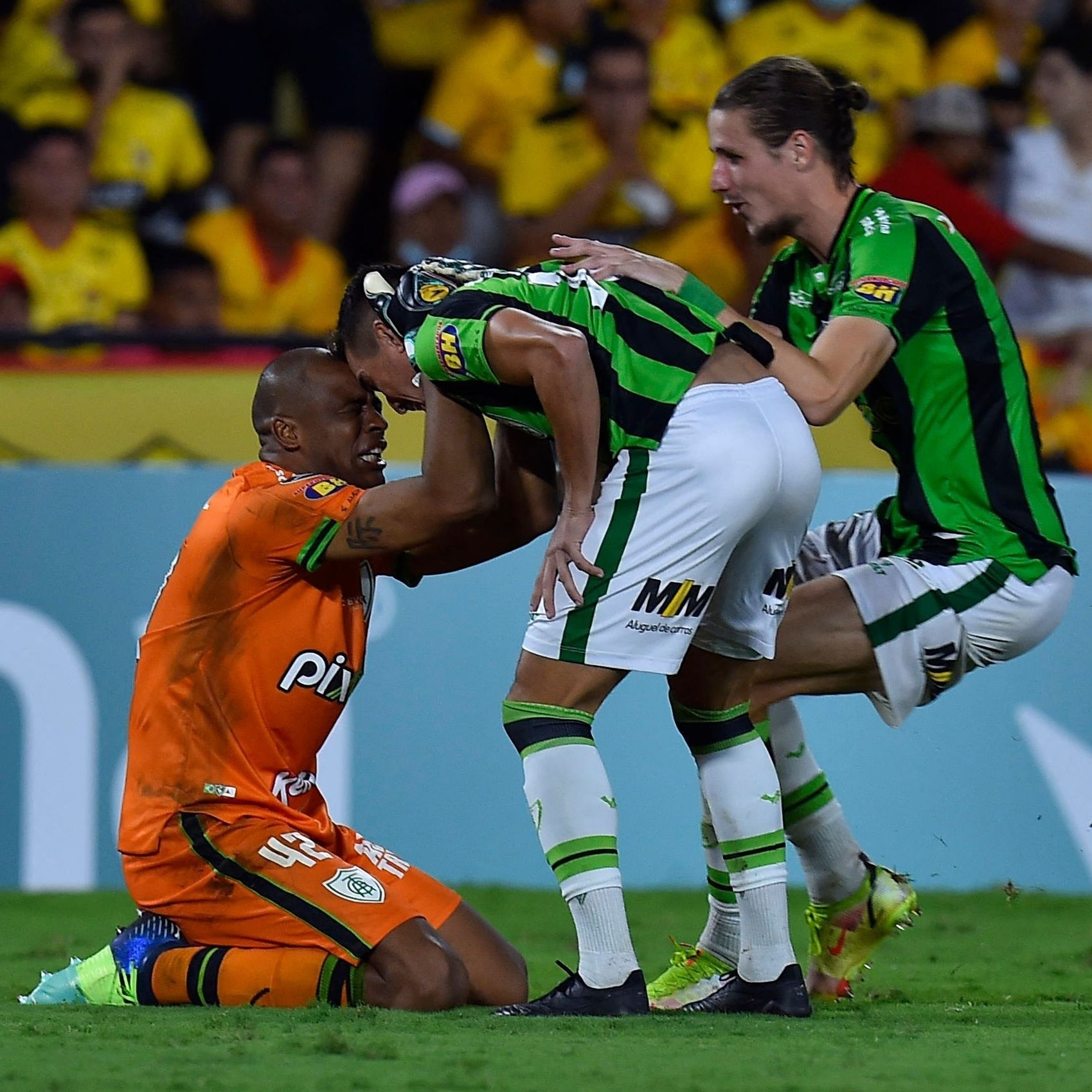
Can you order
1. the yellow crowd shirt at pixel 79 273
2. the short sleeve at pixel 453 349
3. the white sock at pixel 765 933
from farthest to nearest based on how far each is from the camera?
the yellow crowd shirt at pixel 79 273 < the white sock at pixel 765 933 < the short sleeve at pixel 453 349

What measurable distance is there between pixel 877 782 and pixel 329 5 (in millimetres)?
4582

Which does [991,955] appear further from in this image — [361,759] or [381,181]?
[381,181]

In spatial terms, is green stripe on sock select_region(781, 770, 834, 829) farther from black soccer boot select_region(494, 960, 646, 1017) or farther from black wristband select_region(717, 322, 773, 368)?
black wristband select_region(717, 322, 773, 368)

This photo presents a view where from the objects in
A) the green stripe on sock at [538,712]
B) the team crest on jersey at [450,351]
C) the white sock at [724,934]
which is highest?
the team crest on jersey at [450,351]

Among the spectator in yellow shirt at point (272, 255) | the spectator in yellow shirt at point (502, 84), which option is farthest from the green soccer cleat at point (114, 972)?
the spectator in yellow shirt at point (502, 84)

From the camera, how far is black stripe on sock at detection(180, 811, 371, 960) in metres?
3.53

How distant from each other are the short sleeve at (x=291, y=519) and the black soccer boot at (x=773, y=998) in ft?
3.84

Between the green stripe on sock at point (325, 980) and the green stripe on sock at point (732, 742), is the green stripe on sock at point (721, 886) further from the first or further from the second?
the green stripe on sock at point (325, 980)

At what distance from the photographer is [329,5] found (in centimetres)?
809

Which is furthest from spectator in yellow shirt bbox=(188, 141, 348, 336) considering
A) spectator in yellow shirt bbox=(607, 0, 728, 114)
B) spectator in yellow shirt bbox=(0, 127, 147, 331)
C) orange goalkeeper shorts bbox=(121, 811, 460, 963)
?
orange goalkeeper shorts bbox=(121, 811, 460, 963)

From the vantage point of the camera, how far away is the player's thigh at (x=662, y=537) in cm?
323

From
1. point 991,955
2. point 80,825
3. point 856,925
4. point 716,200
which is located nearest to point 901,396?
point 856,925

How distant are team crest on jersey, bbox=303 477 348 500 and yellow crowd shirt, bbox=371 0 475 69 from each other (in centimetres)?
523

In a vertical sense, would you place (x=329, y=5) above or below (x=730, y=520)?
above
